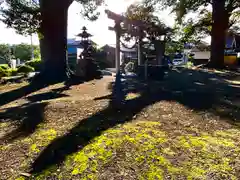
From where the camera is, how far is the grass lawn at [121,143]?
6.61 feet

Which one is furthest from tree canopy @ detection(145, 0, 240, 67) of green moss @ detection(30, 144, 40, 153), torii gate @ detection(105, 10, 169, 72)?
green moss @ detection(30, 144, 40, 153)

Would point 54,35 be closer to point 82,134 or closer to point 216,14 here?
point 82,134

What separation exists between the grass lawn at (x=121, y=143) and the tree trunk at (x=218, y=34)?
43.1ft

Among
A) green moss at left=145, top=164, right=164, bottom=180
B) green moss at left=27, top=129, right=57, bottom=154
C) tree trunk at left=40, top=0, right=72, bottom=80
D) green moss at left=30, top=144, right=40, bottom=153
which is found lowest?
green moss at left=145, top=164, right=164, bottom=180

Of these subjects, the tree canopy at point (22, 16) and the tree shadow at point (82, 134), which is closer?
the tree shadow at point (82, 134)

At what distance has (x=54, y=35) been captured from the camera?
9922mm

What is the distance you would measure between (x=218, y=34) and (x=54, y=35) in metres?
11.5

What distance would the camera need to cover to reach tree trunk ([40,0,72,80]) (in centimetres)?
969

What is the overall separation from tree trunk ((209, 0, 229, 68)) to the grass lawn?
1314 cm

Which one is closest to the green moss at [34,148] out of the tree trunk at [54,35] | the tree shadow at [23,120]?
the tree shadow at [23,120]

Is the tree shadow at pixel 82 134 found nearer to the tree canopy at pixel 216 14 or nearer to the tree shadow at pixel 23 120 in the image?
the tree shadow at pixel 23 120

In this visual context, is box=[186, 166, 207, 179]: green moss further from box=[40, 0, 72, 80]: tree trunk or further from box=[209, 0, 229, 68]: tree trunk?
box=[209, 0, 229, 68]: tree trunk

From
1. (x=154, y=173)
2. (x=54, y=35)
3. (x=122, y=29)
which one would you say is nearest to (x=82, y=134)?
(x=154, y=173)

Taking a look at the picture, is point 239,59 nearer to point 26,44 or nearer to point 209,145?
point 209,145
